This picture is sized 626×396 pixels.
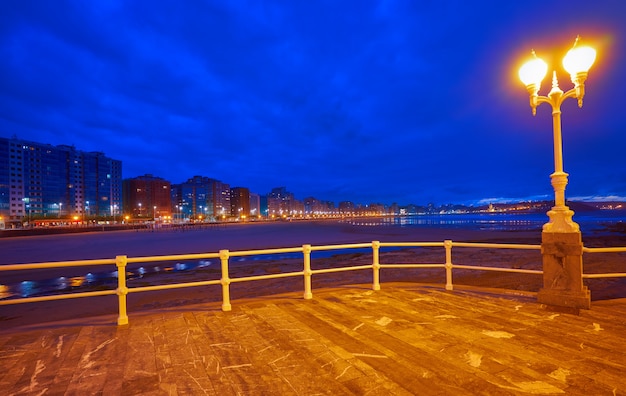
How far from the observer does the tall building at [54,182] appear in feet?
407

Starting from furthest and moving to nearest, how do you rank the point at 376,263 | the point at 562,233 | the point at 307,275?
the point at 376,263
the point at 307,275
the point at 562,233

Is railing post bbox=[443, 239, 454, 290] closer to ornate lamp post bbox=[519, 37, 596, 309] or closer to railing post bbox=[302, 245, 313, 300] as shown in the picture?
ornate lamp post bbox=[519, 37, 596, 309]

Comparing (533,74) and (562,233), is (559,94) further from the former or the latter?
(562,233)

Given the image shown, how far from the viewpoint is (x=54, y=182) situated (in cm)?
14212

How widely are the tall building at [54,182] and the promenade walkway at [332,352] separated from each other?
524ft

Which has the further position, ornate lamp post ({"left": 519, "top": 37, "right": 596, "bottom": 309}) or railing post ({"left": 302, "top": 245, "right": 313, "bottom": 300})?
railing post ({"left": 302, "top": 245, "right": 313, "bottom": 300})

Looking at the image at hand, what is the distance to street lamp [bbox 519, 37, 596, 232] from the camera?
5660 mm

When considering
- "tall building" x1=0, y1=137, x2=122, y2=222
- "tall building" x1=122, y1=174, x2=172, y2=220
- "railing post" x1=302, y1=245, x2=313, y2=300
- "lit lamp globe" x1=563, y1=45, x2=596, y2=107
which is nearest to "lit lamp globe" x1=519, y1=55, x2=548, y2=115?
"lit lamp globe" x1=563, y1=45, x2=596, y2=107

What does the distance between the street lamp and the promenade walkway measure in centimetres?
161

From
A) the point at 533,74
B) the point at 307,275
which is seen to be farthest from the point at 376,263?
the point at 533,74

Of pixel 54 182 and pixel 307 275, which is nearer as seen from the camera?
pixel 307 275

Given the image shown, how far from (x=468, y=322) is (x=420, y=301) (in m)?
1.33

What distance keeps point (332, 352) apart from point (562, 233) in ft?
15.8

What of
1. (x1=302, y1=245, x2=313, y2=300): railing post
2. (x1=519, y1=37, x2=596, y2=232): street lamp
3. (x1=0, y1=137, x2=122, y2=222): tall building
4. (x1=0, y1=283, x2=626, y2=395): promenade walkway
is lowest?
(x1=0, y1=283, x2=626, y2=395): promenade walkway
